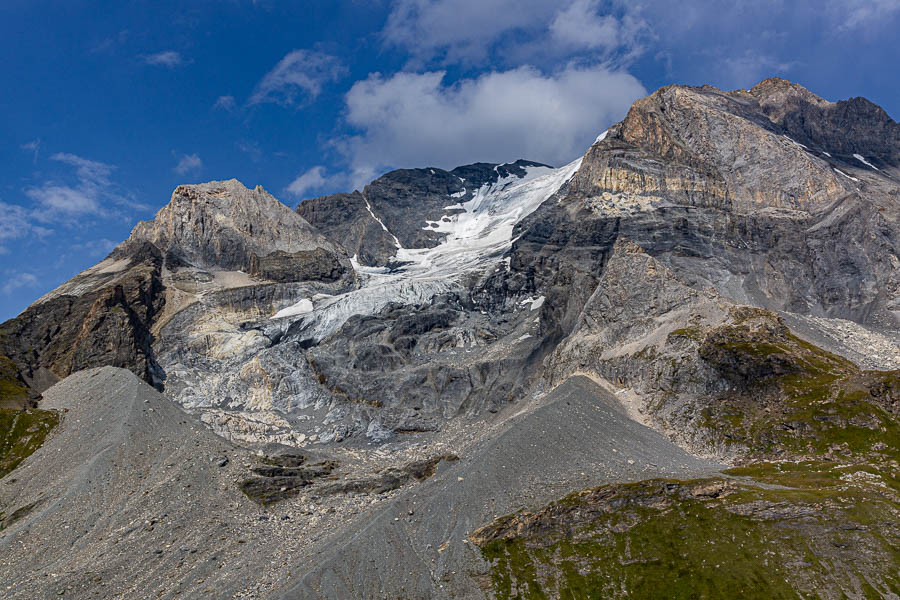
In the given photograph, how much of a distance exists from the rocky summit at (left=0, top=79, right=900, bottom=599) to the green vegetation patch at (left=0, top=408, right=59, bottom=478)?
0.39 metres

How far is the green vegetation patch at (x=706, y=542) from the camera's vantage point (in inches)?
2170

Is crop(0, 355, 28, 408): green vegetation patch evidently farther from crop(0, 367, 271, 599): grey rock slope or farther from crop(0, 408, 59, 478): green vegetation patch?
crop(0, 367, 271, 599): grey rock slope

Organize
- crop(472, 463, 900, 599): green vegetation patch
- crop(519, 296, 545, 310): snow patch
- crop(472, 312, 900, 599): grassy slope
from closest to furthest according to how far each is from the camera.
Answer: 1. crop(472, 463, 900, 599): green vegetation patch
2. crop(472, 312, 900, 599): grassy slope
3. crop(519, 296, 545, 310): snow patch

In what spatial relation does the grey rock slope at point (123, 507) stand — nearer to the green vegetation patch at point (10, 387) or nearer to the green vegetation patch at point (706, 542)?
the green vegetation patch at point (10, 387)

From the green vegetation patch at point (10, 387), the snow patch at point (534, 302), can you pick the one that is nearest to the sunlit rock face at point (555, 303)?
the snow patch at point (534, 302)

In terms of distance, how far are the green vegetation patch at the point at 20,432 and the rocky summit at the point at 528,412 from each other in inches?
15.4

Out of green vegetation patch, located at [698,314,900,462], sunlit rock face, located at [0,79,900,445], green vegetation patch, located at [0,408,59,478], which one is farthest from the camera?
sunlit rock face, located at [0,79,900,445]

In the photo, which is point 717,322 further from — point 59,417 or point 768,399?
point 59,417

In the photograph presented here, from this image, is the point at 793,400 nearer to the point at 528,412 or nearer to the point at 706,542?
the point at 706,542

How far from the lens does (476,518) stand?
6925 centimetres

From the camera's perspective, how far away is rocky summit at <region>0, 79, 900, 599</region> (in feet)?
201

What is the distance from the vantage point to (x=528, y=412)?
92312 millimetres

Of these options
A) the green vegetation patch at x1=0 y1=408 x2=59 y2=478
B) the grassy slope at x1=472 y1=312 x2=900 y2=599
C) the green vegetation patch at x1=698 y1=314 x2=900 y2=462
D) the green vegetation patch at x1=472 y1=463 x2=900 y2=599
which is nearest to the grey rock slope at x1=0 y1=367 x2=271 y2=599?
the green vegetation patch at x1=0 y1=408 x2=59 y2=478

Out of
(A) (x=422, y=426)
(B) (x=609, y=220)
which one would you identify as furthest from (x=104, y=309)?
(B) (x=609, y=220)
